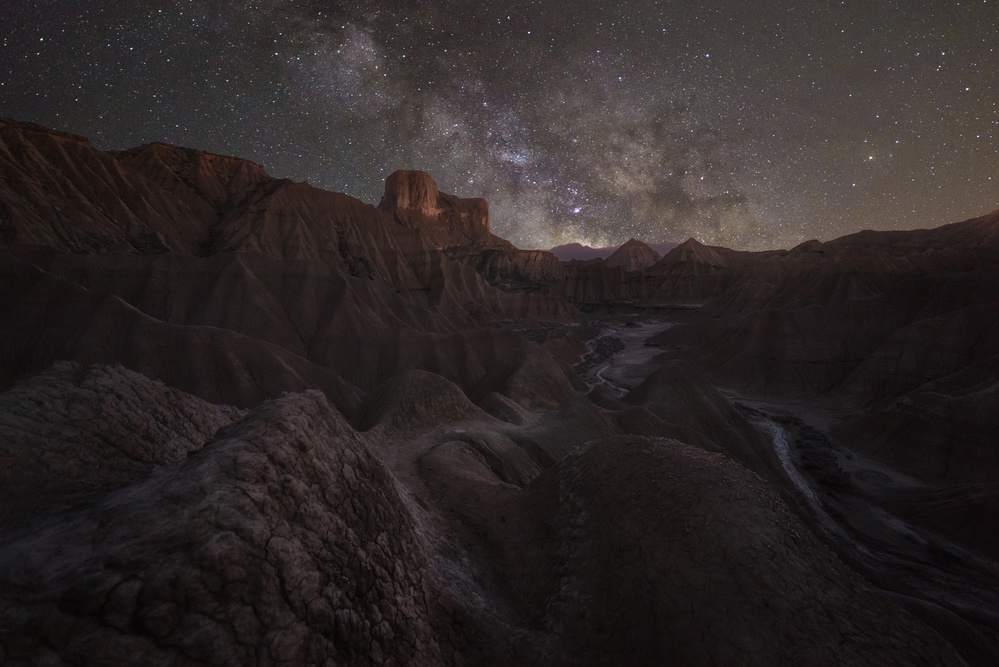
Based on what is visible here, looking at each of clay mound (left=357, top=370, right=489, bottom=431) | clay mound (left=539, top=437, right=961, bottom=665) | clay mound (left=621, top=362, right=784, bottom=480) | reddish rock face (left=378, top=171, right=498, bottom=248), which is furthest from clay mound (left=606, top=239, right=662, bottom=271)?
clay mound (left=539, top=437, right=961, bottom=665)

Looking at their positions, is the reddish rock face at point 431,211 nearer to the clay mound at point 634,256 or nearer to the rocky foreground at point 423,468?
the clay mound at point 634,256

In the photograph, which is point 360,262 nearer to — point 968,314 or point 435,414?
point 435,414

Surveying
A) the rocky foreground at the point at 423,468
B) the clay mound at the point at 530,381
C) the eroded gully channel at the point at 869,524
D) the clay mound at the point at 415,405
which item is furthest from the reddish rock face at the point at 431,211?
the eroded gully channel at the point at 869,524

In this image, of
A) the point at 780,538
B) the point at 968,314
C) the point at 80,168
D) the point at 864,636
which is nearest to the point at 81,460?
the point at 780,538

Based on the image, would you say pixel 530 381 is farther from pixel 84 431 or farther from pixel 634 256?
pixel 634 256

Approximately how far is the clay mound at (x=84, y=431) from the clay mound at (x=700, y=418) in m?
19.9

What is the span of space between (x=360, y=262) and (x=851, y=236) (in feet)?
328

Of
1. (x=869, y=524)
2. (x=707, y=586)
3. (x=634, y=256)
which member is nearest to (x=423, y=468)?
(x=707, y=586)

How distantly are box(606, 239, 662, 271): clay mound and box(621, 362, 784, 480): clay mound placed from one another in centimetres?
12362

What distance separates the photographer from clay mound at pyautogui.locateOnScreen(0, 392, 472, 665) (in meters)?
3.15

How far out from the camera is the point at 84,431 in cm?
635

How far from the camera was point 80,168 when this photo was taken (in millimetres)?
39469

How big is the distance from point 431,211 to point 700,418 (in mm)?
104300

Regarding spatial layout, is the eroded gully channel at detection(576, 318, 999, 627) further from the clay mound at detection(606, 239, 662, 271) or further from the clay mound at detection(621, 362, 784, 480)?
the clay mound at detection(606, 239, 662, 271)
